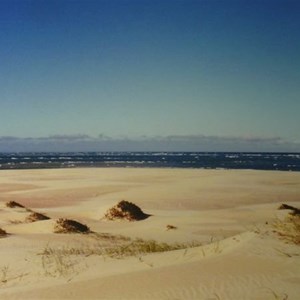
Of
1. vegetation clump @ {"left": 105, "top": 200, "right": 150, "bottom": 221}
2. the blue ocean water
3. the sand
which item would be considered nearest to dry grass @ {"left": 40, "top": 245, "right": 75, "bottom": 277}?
the sand

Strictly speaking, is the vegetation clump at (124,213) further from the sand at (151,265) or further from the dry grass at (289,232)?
the dry grass at (289,232)

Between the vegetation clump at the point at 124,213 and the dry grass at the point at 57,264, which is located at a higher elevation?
the dry grass at the point at 57,264

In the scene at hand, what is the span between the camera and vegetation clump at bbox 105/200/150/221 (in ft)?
59.6

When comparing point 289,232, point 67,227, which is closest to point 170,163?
point 67,227

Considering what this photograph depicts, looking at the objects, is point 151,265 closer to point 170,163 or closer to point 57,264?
point 57,264

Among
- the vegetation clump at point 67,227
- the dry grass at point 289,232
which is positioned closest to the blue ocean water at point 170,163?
the vegetation clump at point 67,227

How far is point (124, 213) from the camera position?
1823 cm

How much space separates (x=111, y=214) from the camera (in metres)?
18.3

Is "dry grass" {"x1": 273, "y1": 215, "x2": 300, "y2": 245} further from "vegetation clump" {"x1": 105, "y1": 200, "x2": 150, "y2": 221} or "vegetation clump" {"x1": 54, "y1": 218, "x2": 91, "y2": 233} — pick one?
"vegetation clump" {"x1": 105, "y1": 200, "x2": 150, "y2": 221}

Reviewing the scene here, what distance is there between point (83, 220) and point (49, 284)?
11304mm

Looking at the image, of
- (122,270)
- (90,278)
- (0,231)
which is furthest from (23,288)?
(0,231)

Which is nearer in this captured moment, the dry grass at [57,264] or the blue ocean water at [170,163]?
the dry grass at [57,264]

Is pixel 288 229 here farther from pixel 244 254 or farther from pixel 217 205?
pixel 217 205

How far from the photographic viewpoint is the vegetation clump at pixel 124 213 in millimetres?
18156
